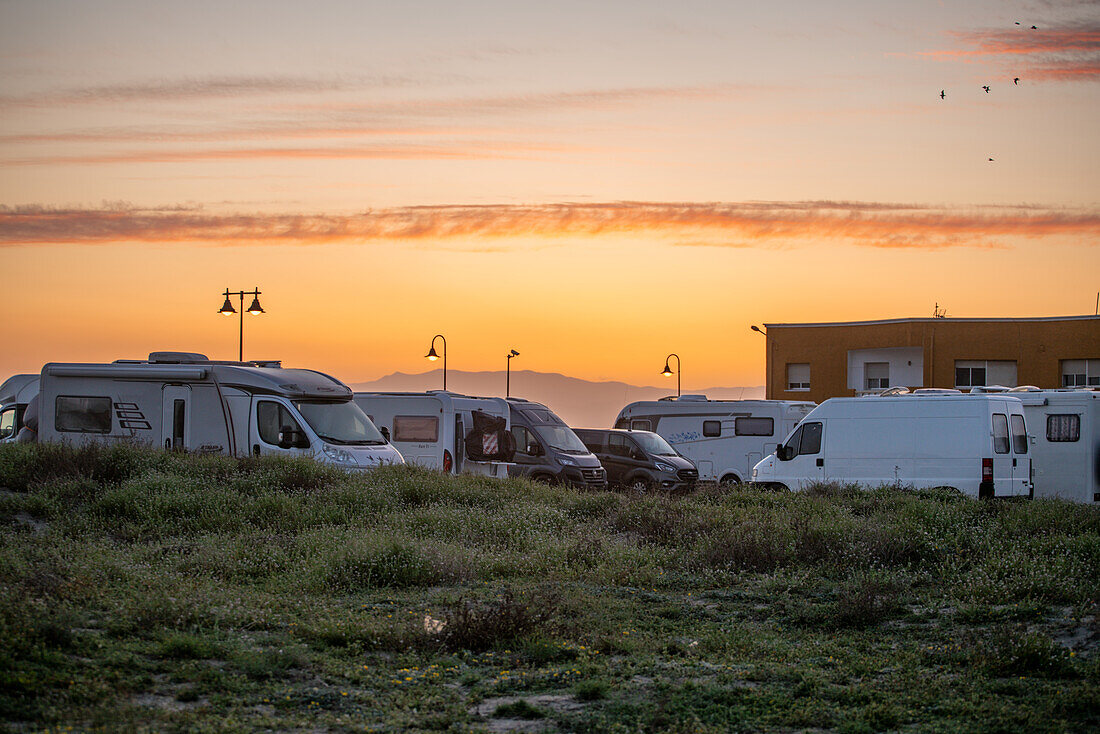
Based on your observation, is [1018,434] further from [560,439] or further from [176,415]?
[176,415]

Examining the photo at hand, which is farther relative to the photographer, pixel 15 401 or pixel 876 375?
pixel 876 375

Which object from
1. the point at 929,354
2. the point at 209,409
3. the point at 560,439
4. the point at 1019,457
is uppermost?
the point at 929,354

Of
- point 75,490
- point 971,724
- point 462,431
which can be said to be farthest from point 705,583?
point 462,431

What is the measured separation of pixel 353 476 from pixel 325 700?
401 inches

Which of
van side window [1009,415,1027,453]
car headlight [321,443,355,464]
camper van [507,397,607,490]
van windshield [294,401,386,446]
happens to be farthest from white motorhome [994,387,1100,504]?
car headlight [321,443,355,464]

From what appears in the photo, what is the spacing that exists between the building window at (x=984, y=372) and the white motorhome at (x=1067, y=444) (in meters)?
27.2

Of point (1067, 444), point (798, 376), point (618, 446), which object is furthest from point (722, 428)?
point (798, 376)

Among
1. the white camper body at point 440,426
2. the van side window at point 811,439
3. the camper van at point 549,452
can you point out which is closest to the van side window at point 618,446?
the camper van at point 549,452

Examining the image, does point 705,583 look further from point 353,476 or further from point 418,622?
point 353,476

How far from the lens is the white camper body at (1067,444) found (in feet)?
68.1

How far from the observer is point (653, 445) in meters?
25.8

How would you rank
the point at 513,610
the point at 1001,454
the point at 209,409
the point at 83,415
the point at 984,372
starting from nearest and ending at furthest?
the point at 513,610 → the point at 1001,454 → the point at 209,409 → the point at 83,415 → the point at 984,372

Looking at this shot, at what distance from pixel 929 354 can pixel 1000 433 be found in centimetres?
3208

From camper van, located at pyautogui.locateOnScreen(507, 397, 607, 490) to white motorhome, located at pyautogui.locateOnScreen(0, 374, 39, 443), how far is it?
1427 cm
